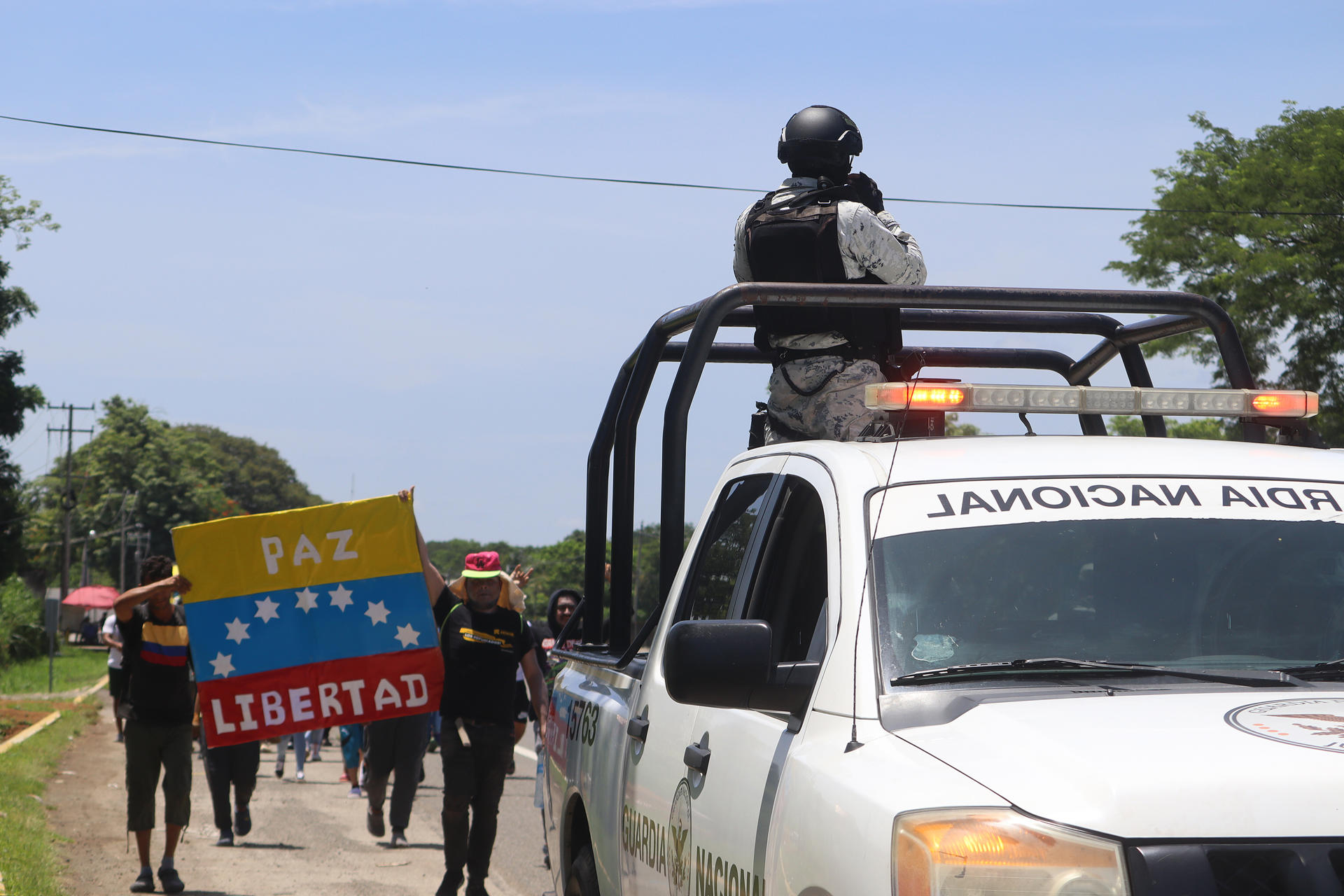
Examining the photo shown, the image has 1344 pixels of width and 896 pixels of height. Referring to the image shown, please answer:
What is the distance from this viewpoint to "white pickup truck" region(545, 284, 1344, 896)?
2.20 m

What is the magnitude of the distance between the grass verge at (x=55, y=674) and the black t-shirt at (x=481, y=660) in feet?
104

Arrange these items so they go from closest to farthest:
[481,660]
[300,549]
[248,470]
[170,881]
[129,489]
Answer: [481,660], [170,881], [300,549], [129,489], [248,470]

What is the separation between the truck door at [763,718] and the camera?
306cm

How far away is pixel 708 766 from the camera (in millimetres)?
3492

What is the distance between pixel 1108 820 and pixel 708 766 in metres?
1.44

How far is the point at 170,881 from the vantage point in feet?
31.4

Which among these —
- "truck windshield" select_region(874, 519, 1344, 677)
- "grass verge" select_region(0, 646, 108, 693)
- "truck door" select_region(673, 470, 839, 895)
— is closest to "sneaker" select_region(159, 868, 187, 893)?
"truck door" select_region(673, 470, 839, 895)

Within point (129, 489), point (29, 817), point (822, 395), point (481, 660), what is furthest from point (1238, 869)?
point (129, 489)

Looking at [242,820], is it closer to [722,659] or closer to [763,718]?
[763,718]

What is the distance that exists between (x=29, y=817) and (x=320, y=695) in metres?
3.99

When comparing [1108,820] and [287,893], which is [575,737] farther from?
[287,893]

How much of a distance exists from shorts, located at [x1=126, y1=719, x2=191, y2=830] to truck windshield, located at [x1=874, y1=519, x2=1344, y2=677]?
793 centimetres

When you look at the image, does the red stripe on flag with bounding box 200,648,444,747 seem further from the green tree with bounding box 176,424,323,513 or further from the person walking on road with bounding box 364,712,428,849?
the green tree with bounding box 176,424,323,513

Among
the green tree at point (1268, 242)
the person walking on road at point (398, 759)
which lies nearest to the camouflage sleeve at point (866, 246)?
the person walking on road at point (398, 759)
